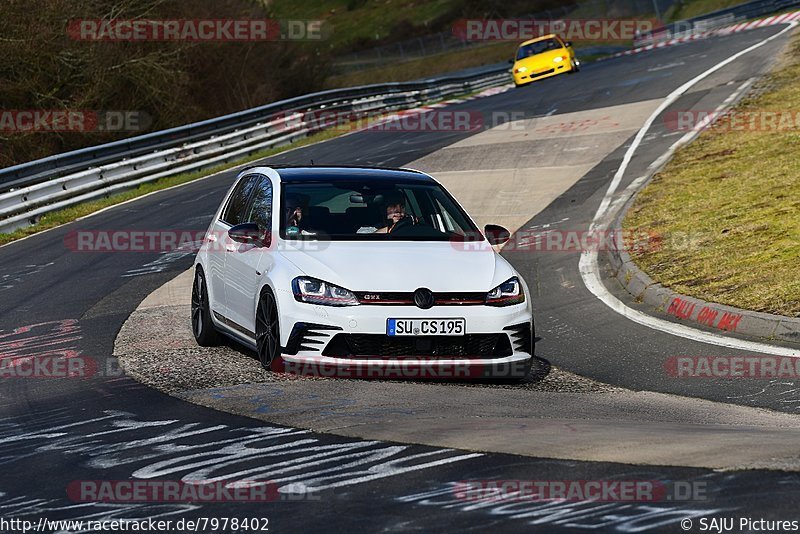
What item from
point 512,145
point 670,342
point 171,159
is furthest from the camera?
point 171,159

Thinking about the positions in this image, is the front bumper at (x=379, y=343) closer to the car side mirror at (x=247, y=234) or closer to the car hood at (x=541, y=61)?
the car side mirror at (x=247, y=234)

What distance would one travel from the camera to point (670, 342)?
11.0 meters

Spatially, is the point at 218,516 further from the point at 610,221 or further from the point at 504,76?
the point at 504,76

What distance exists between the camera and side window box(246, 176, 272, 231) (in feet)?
33.7

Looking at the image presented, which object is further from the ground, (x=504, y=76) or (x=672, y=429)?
(x=504, y=76)

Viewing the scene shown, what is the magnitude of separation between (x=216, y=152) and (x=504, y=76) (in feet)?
68.6

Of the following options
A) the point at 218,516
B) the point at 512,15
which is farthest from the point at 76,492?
the point at 512,15

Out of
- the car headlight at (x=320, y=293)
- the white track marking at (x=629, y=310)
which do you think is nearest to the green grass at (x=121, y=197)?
the white track marking at (x=629, y=310)

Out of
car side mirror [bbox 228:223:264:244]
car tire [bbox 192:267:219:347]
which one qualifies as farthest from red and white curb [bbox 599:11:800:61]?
car side mirror [bbox 228:223:264:244]

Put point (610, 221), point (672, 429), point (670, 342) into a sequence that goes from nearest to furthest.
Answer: point (672, 429)
point (670, 342)
point (610, 221)

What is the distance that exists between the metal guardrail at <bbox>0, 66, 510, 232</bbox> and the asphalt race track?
530cm

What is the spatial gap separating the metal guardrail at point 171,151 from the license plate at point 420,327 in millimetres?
14747

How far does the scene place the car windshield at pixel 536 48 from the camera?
45312mm

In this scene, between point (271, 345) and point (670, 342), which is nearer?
point (271, 345)
